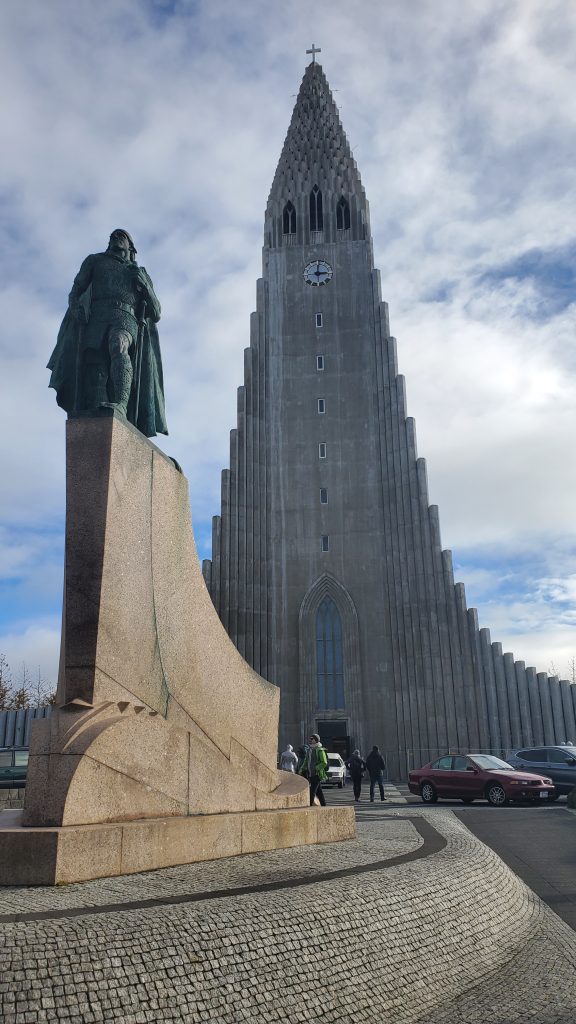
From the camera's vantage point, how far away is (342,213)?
141 feet

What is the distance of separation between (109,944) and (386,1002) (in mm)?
1659

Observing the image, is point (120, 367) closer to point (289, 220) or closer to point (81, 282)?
point (81, 282)

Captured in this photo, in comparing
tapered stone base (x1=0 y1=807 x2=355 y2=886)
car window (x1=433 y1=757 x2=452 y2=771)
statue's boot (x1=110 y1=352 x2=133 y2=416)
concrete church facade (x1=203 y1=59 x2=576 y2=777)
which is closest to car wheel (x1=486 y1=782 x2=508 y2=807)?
car window (x1=433 y1=757 x2=452 y2=771)

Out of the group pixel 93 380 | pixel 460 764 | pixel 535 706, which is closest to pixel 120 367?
pixel 93 380

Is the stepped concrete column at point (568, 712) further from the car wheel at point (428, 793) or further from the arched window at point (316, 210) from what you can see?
the arched window at point (316, 210)

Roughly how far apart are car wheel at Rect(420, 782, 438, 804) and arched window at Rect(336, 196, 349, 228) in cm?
3201

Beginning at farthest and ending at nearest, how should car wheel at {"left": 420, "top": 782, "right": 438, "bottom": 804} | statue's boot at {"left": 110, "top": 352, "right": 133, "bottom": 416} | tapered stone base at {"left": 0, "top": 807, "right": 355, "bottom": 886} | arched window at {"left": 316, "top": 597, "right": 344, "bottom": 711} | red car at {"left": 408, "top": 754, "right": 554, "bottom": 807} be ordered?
arched window at {"left": 316, "top": 597, "right": 344, "bottom": 711}, car wheel at {"left": 420, "top": 782, "right": 438, "bottom": 804}, red car at {"left": 408, "top": 754, "right": 554, "bottom": 807}, statue's boot at {"left": 110, "top": 352, "right": 133, "bottom": 416}, tapered stone base at {"left": 0, "top": 807, "right": 355, "bottom": 886}

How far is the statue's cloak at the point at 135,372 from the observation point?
8812 mm

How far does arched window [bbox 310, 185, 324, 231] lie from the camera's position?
42.7 metres

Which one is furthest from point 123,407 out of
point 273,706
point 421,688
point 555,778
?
point 421,688

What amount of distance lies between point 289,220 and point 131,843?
137ft

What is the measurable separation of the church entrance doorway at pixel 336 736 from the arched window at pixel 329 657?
2.26 ft

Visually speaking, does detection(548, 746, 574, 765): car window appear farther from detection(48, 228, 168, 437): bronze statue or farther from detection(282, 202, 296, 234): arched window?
detection(282, 202, 296, 234): arched window

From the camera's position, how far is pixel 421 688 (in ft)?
112
